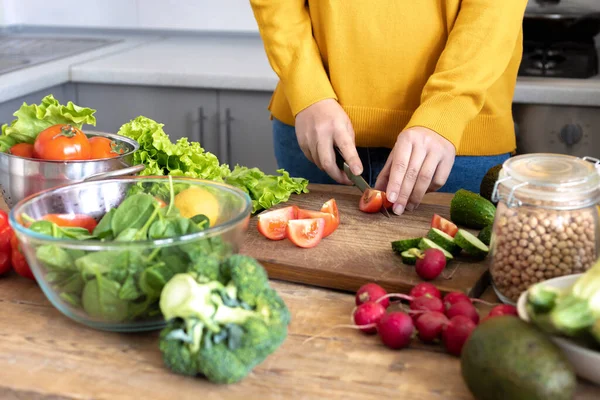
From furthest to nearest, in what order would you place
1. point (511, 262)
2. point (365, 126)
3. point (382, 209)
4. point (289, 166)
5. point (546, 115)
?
point (546, 115) → point (289, 166) → point (365, 126) → point (382, 209) → point (511, 262)

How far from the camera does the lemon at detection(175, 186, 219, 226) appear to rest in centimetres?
119

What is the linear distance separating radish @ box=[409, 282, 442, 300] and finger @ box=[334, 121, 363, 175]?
0.54 metres

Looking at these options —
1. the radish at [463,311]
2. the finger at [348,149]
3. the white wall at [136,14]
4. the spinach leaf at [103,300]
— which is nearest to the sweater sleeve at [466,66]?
the finger at [348,149]

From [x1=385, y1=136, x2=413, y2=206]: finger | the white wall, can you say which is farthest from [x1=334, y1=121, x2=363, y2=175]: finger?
the white wall

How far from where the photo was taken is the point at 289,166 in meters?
2.00

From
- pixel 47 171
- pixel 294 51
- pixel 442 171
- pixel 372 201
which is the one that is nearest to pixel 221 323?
pixel 47 171

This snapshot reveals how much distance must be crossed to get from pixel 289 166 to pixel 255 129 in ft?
2.50

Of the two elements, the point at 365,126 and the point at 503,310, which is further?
the point at 365,126

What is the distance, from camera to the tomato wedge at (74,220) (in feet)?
3.83

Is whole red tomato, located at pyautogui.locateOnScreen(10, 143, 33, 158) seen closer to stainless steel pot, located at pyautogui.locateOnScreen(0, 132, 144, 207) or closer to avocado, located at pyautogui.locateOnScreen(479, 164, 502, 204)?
stainless steel pot, located at pyautogui.locateOnScreen(0, 132, 144, 207)

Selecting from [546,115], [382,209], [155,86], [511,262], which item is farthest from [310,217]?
[155,86]

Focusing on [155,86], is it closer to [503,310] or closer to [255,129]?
[255,129]

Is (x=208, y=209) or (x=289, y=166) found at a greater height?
(x=208, y=209)

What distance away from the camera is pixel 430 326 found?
3.29 ft
